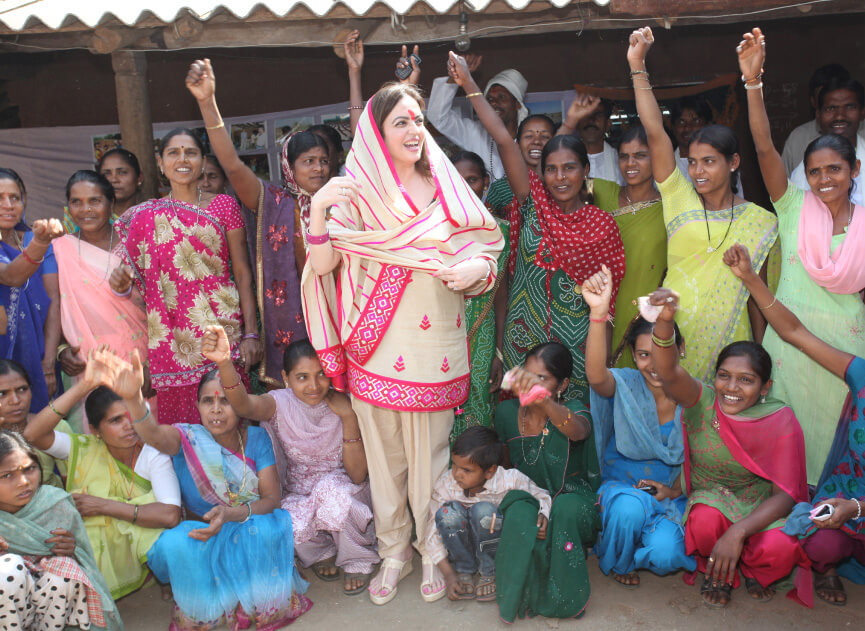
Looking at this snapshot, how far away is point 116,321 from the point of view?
3.95 meters

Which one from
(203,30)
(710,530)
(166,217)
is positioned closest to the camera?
(710,530)

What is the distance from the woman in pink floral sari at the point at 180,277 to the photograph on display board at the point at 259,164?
1890 millimetres

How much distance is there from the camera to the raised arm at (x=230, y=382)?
3.27 meters

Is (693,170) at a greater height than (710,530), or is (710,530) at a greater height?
(693,170)

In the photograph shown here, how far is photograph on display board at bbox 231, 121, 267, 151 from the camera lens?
5.97 metres

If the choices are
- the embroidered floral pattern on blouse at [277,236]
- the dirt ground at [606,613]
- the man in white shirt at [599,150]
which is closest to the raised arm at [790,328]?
the dirt ground at [606,613]

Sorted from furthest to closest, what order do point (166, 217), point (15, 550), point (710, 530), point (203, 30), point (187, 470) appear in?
point (203, 30) → point (166, 217) → point (187, 470) → point (710, 530) → point (15, 550)

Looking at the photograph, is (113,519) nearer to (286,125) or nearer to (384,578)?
(384,578)

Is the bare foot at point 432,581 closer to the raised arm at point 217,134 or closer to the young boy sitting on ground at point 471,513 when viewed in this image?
the young boy sitting on ground at point 471,513

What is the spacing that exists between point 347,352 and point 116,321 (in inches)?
50.1

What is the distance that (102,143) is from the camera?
19.6 ft

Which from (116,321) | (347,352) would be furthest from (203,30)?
(347,352)

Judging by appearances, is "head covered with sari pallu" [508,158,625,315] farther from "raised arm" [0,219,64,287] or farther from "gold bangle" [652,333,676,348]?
"raised arm" [0,219,64,287]

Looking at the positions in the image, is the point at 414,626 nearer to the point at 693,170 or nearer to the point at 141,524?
the point at 141,524
